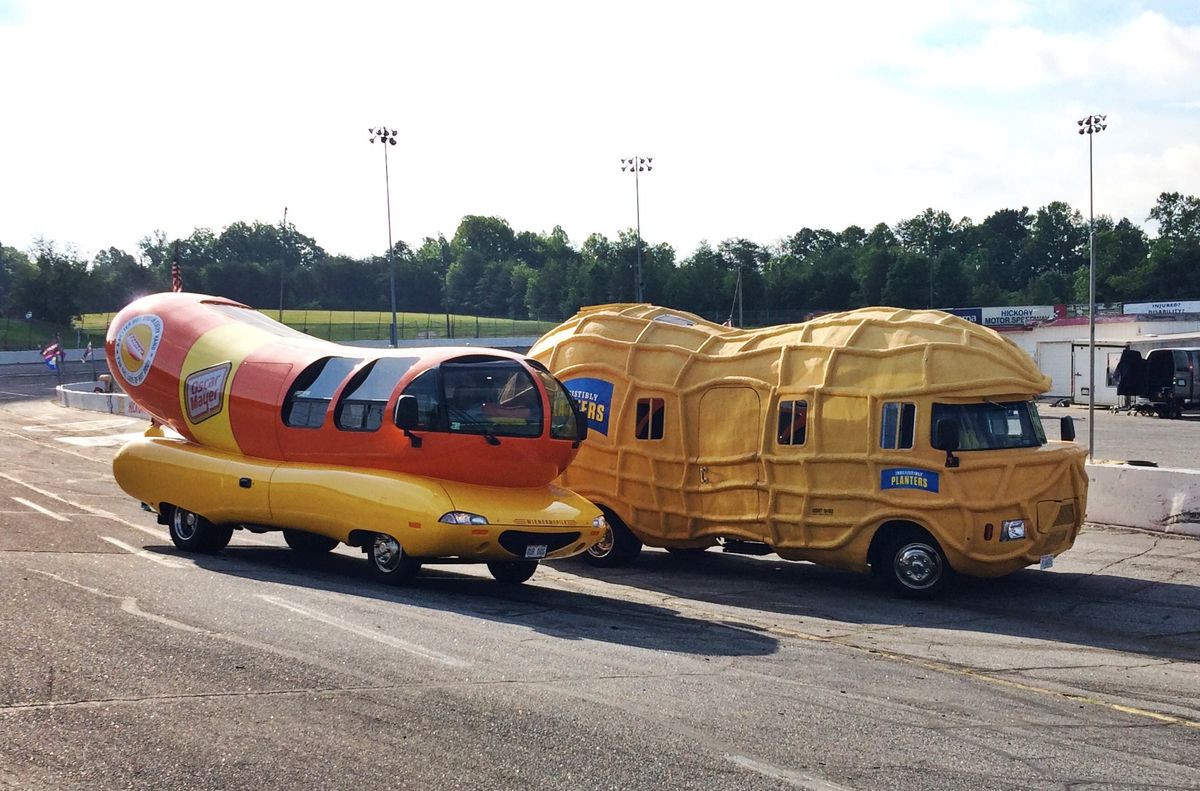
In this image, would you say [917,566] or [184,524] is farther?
[184,524]

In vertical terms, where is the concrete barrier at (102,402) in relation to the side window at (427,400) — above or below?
below

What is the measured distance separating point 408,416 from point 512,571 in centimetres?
237

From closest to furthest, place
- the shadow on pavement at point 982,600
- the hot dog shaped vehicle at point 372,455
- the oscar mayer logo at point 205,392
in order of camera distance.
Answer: the shadow on pavement at point 982,600
the hot dog shaped vehicle at point 372,455
the oscar mayer logo at point 205,392

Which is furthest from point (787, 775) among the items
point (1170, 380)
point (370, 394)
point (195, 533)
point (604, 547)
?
point (1170, 380)

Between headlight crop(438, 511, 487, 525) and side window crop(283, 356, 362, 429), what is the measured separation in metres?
2.56

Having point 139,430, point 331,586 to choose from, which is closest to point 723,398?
point 331,586

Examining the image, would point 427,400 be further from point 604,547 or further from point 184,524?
point 184,524

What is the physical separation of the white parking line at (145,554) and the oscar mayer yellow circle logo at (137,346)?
2.47m

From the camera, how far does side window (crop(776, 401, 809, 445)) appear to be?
570 inches

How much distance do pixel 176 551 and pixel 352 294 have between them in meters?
135

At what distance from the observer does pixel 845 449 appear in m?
14.1

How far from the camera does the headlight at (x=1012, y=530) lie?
13.5 m

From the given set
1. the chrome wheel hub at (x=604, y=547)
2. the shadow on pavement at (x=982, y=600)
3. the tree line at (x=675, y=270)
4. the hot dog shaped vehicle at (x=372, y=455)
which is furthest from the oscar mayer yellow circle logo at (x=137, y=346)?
the tree line at (x=675, y=270)

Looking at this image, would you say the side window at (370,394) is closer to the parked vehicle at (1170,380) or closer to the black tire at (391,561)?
the black tire at (391,561)
